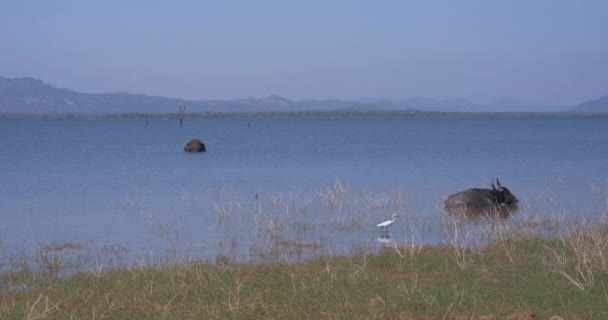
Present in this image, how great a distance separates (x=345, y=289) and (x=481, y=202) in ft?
42.5

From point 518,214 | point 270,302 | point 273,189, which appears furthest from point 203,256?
point 273,189

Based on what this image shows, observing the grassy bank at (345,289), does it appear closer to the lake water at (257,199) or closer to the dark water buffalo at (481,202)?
the lake water at (257,199)

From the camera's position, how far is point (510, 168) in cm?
4150

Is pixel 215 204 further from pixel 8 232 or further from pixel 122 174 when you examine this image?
pixel 122 174

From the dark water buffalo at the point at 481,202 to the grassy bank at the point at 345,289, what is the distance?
7.73m

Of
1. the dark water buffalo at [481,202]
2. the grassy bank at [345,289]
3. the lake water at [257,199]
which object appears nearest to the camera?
the grassy bank at [345,289]

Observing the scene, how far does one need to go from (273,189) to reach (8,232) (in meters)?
12.0

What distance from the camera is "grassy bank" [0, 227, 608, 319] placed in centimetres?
1080

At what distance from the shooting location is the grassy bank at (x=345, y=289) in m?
10.8

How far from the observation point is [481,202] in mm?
24328

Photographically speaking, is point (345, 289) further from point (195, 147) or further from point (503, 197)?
point (195, 147)

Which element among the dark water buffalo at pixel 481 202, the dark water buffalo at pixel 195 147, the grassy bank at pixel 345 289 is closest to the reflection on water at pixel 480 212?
the dark water buffalo at pixel 481 202

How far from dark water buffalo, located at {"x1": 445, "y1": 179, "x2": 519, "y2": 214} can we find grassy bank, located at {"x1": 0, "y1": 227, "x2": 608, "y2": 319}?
25.4 feet

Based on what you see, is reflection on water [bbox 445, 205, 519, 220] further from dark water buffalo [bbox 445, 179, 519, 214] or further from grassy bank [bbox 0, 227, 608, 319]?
grassy bank [bbox 0, 227, 608, 319]
